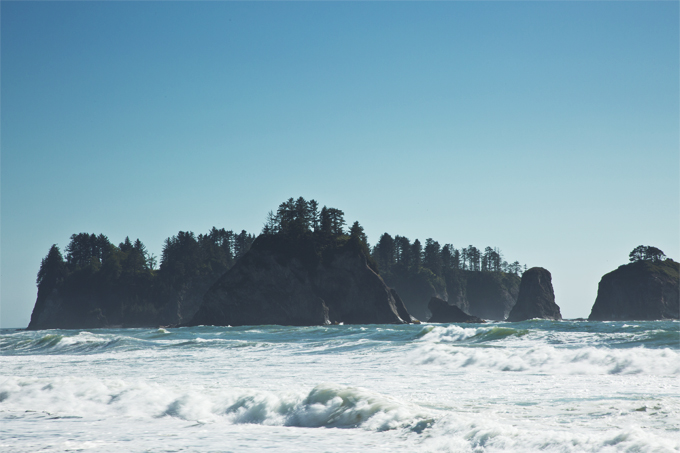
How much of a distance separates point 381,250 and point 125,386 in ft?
410

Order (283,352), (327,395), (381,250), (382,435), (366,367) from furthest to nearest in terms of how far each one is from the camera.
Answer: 1. (381,250)
2. (283,352)
3. (366,367)
4. (327,395)
5. (382,435)

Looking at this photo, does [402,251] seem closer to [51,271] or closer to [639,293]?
[639,293]

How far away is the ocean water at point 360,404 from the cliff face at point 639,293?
91.0 m

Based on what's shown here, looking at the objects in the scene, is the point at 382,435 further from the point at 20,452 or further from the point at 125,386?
the point at 125,386

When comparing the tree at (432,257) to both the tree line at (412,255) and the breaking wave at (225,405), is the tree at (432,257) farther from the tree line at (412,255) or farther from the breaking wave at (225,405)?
the breaking wave at (225,405)

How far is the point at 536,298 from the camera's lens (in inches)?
4122

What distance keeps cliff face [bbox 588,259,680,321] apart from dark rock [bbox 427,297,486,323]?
35.3 metres

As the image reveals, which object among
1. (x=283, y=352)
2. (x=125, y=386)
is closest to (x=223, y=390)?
(x=125, y=386)

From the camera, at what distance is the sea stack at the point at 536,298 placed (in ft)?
342

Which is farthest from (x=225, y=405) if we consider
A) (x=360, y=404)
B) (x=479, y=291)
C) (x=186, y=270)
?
(x=479, y=291)

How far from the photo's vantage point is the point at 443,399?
1019 centimetres

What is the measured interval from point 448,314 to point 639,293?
140ft

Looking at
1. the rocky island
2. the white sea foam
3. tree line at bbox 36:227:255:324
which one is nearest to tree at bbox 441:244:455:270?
the rocky island

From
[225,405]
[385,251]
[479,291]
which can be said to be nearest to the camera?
[225,405]
